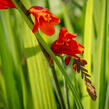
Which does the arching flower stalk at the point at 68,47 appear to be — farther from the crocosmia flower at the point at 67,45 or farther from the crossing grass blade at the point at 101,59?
the crossing grass blade at the point at 101,59

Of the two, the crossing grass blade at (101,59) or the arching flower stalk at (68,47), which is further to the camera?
the crossing grass blade at (101,59)

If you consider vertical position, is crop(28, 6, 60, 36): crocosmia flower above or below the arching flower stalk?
above

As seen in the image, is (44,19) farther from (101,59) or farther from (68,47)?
(101,59)

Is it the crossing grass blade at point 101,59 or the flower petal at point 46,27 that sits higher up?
the flower petal at point 46,27

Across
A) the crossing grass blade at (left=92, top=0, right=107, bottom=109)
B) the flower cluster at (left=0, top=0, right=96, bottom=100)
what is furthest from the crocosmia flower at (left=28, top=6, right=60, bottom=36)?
the crossing grass blade at (left=92, top=0, right=107, bottom=109)

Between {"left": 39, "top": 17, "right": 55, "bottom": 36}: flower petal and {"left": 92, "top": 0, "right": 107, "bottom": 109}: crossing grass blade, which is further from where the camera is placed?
{"left": 92, "top": 0, "right": 107, "bottom": 109}: crossing grass blade

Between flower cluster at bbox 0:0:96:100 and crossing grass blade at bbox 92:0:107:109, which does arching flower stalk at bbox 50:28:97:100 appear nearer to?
flower cluster at bbox 0:0:96:100

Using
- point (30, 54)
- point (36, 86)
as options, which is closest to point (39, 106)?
point (36, 86)

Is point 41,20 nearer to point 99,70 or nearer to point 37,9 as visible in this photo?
point 37,9

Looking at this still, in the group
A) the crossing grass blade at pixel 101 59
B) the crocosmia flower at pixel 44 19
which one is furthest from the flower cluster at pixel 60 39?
the crossing grass blade at pixel 101 59

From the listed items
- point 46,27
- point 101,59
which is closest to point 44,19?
point 46,27
